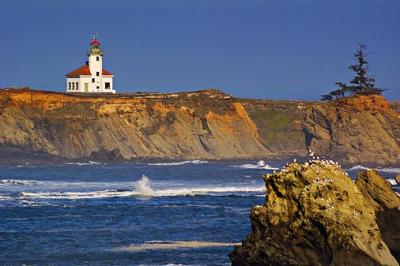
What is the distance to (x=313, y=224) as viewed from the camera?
36.6 metres

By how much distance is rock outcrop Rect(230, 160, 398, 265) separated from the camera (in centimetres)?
3581

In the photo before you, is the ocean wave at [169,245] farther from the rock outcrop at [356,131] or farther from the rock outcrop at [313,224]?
the rock outcrop at [356,131]

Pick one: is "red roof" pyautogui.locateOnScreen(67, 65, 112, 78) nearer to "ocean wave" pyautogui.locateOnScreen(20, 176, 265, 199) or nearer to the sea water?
the sea water

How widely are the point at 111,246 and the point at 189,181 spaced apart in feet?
163

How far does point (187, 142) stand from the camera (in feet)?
484

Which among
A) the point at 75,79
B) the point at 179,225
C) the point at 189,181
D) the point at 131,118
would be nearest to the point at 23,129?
the point at 131,118

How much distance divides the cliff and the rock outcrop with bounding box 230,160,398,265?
95309 mm

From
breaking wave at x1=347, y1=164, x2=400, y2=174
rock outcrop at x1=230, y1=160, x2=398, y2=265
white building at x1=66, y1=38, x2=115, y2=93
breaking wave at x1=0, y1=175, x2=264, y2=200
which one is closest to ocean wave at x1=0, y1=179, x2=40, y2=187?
breaking wave at x1=0, y1=175, x2=264, y2=200

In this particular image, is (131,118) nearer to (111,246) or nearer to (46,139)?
(46,139)

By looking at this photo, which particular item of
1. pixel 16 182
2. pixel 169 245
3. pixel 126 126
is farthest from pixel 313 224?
pixel 126 126

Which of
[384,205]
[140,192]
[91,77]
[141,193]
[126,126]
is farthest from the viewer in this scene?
[91,77]

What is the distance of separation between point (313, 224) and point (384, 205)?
6.03m

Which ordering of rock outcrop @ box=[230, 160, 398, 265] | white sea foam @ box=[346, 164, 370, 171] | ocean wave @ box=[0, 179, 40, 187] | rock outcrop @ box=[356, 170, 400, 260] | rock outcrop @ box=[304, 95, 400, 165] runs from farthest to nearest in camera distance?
1. rock outcrop @ box=[304, 95, 400, 165]
2. white sea foam @ box=[346, 164, 370, 171]
3. ocean wave @ box=[0, 179, 40, 187]
4. rock outcrop @ box=[356, 170, 400, 260]
5. rock outcrop @ box=[230, 160, 398, 265]

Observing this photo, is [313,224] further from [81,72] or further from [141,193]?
[81,72]
